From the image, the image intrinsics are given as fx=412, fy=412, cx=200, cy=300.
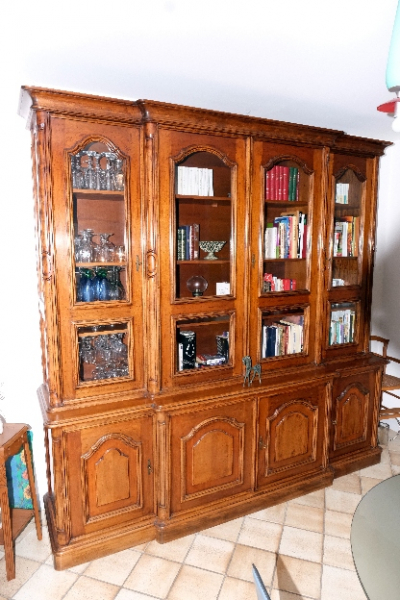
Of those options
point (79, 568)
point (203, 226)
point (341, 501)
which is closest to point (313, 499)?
point (341, 501)

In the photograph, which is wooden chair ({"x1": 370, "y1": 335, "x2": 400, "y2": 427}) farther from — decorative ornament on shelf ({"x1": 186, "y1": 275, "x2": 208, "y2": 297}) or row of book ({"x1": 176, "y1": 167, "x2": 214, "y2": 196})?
row of book ({"x1": 176, "y1": 167, "x2": 214, "y2": 196})

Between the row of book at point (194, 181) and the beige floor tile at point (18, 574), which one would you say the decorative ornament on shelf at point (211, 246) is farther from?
the beige floor tile at point (18, 574)

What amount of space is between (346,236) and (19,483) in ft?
8.99

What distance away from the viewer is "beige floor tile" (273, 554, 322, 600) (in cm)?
210

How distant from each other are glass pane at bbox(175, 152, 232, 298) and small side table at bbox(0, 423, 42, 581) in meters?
1.19

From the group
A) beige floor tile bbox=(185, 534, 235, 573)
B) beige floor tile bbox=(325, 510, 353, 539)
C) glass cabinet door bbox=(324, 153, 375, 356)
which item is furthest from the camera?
glass cabinet door bbox=(324, 153, 375, 356)

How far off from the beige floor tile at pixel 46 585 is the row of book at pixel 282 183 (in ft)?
7.89

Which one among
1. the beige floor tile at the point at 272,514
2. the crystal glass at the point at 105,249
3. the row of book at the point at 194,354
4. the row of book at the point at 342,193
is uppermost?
the row of book at the point at 342,193

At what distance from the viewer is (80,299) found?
214 cm

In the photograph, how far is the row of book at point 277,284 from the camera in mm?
2707

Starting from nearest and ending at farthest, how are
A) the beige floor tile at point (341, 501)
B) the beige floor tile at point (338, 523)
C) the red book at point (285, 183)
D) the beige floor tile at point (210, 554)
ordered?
the beige floor tile at point (210, 554) → the beige floor tile at point (338, 523) → the red book at point (285, 183) → the beige floor tile at point (341, 501)

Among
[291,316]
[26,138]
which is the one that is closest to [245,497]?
[291,316]

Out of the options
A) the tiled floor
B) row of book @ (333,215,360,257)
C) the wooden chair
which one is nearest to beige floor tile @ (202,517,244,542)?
the tiled floor

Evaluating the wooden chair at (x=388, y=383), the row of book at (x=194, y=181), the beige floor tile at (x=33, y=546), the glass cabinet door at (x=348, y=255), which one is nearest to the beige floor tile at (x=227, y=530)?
the beige floor tile at (x=33, y=546)
